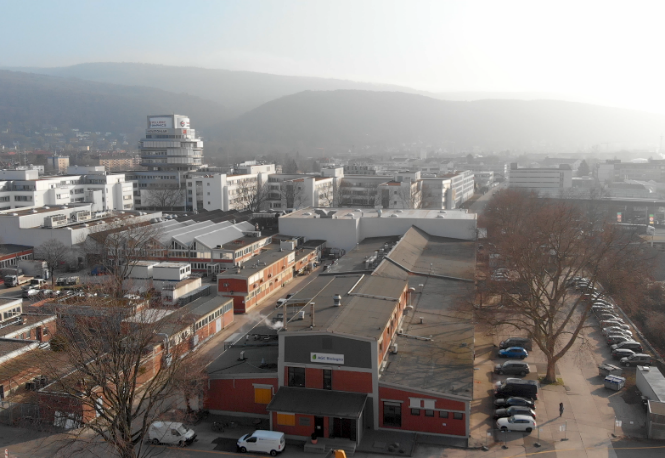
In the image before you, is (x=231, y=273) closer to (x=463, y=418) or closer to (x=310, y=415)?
(x=310, y=415)

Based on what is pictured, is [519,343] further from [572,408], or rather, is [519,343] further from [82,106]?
[82,106]

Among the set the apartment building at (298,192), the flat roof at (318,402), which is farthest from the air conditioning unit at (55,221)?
the flat roof at (318,402)

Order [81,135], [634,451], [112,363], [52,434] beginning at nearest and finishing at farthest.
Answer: [112,363], [634,451], [52,434], [81,135]

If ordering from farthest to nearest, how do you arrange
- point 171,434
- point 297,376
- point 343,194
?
point 343,194, point 297,376, point 171,434

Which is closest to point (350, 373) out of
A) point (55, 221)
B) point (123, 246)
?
point (123, 246)

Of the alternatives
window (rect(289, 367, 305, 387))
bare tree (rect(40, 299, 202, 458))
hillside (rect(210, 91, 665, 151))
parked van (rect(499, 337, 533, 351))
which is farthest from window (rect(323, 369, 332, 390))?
hillside (rect(210, 91, 665, 151))

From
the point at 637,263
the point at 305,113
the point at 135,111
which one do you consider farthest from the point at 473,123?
the point at 637,263
